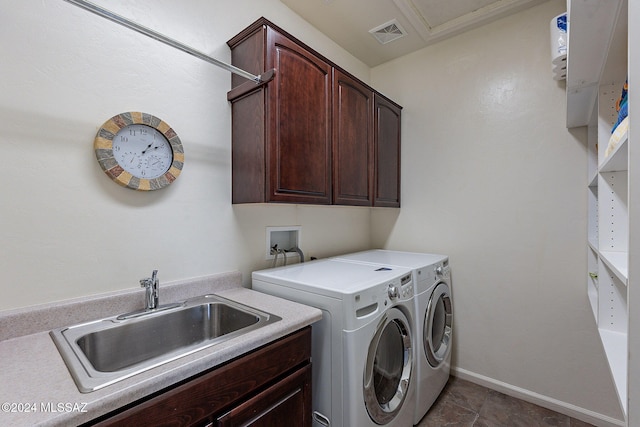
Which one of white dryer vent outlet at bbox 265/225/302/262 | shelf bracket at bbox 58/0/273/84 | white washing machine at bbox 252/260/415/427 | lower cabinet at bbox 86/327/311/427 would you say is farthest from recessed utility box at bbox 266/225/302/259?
shelf bracket at bbox 58/0/273/84

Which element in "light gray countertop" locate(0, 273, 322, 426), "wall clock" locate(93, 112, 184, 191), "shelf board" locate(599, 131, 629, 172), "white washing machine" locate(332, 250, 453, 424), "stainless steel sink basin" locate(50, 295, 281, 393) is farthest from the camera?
"white washing machine" locate(332, 250, 453, 424)

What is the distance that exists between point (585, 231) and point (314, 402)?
195 centimetres

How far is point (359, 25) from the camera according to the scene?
2.21 m

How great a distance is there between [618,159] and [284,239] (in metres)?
1.71

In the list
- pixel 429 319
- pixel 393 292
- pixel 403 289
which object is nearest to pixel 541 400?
pixel 429 319

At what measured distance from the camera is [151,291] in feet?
4.15

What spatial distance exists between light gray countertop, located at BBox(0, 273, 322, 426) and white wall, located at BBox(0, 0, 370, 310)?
69 millimetres

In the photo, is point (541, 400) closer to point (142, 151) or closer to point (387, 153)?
point (387, 153)

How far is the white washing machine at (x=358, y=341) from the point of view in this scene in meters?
1.22

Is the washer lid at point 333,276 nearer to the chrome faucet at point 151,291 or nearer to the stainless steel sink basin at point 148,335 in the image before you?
the stainless steel sink basin at point 148,335

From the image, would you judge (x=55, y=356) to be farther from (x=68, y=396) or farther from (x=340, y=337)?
(x=340, y=337)

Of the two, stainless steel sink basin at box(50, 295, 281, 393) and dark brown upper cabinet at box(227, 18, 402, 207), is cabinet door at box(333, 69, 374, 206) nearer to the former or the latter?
dark brown upper cabinet at box(227, 18, 402, 207)

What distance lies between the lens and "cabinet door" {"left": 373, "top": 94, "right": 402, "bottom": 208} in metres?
2.26

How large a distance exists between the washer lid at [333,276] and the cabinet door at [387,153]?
66 centimetres
